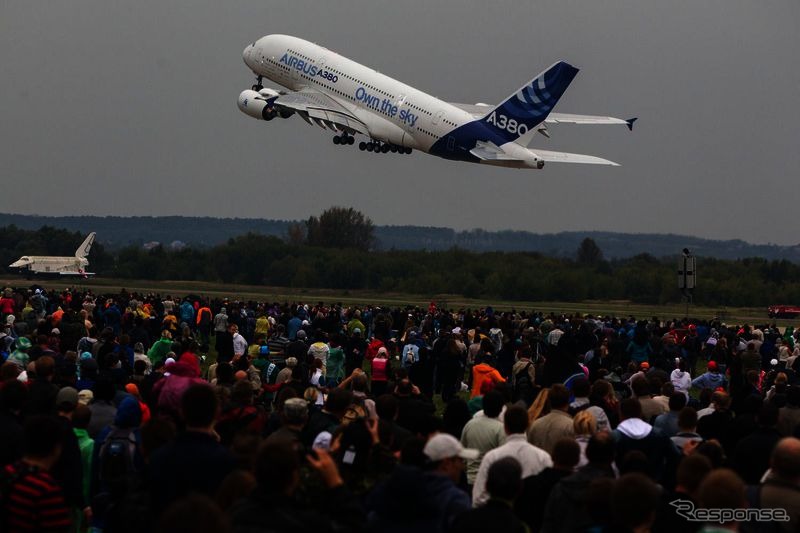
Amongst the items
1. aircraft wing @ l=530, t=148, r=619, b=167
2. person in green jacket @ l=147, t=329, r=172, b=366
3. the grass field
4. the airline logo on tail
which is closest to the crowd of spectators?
person in green jacket @ l=147, t=329, r=172, b=366

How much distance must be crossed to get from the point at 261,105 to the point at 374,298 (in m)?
28.1

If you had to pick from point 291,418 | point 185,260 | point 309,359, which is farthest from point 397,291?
point 291,418

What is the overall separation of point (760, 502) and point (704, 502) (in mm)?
1630

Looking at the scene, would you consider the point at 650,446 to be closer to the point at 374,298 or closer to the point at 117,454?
the point at 117,454

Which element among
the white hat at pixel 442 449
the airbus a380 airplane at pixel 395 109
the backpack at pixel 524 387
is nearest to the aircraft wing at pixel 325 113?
the airbus a380 airplane at pixel 395 109

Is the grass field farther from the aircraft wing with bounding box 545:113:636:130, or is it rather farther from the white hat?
the white hat

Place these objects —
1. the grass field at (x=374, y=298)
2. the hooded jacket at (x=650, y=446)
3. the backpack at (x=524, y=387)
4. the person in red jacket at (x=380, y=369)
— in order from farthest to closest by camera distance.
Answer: the grass field at (x=374, y=298) → the person in red jacket at (x=380, y=369) → the backpack at (x=524, y=387) → the hooded jacket at (x=650, y=446)

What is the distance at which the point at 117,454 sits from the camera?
1142cm

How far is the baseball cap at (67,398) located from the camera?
41.1 feet

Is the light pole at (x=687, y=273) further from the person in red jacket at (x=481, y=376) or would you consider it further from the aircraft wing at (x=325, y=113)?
the aircraft wing at (x=325, y=113)

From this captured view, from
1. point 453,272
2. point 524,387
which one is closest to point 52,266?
point 453,272

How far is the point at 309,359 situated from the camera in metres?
23.2

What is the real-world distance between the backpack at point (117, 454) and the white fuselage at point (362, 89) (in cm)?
4301

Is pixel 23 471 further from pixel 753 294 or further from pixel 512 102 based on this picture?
pixel 753 294
